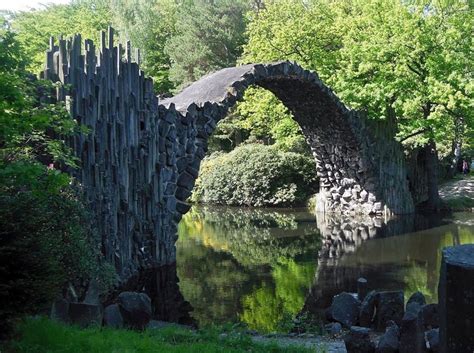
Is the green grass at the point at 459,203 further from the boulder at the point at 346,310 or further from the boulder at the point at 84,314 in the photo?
the boulder at the point at 84,314

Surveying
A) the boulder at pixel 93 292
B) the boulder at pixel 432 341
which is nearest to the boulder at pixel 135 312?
the boulder at pixel 93 292

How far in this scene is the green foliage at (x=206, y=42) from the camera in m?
34.7

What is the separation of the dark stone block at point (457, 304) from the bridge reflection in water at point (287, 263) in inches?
227

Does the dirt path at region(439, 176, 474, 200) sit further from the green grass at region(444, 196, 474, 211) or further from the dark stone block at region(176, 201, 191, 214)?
the dark stone block at region(176, 201, 191, 214)

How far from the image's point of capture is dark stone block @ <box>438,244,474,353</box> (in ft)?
9.33

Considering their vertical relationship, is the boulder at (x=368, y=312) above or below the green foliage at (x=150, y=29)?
below

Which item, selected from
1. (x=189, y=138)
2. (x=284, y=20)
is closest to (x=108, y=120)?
(x=189, y=138)

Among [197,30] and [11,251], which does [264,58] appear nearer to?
[197,30]

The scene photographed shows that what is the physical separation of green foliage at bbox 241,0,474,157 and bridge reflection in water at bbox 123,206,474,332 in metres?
3.58

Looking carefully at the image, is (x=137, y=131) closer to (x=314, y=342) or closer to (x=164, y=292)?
(x=164, y=292)

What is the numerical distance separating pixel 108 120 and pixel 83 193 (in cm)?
182

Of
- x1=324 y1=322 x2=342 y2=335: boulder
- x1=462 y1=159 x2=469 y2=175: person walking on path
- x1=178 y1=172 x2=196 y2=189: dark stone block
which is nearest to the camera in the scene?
x1=324 y1=322 x2=342 y2=335: boulder

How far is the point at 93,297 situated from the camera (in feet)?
27.6

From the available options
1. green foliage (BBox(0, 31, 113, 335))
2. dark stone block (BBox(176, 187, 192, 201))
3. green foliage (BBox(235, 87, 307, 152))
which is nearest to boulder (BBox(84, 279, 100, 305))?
green foliage (BBox(0, 31, 113, 335))
